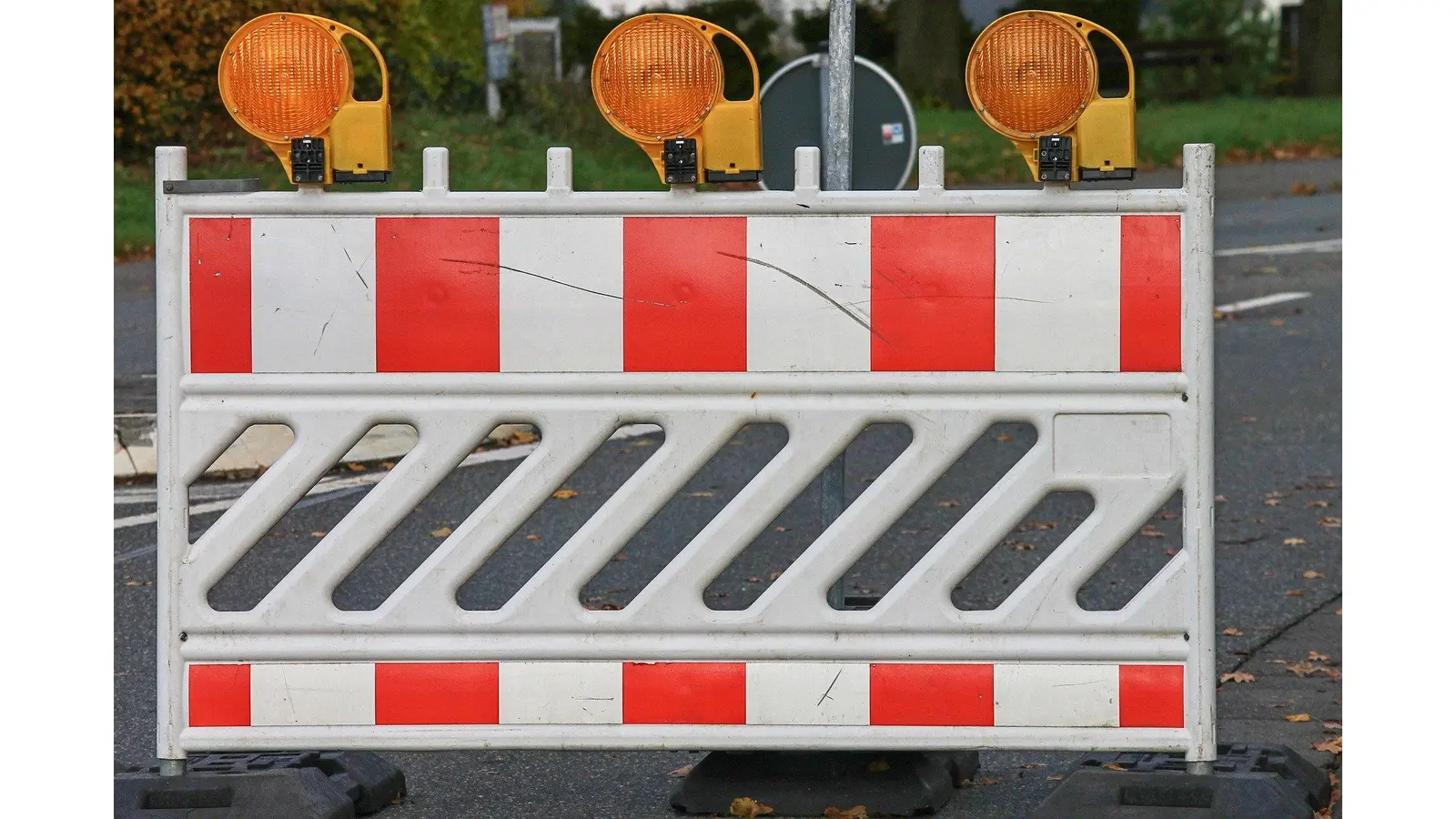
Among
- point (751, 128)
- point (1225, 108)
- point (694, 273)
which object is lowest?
point (694, 273)

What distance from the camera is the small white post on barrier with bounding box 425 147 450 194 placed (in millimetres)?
3787

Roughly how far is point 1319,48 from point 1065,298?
27.6 metres

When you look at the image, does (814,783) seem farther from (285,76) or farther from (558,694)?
(285,76)

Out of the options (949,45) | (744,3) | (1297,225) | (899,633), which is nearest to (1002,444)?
(899,633)

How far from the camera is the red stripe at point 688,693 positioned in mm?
3820

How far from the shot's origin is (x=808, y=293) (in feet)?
12.3

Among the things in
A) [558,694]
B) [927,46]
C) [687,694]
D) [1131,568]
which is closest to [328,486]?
[1131,568]

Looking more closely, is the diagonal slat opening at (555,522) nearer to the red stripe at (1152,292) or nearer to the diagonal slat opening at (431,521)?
the diagonal slat opening at (431,521)

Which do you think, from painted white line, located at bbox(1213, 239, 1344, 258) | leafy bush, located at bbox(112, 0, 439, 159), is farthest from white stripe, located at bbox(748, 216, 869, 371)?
leafy bush, located at bbox(112, 0, 439, 159)

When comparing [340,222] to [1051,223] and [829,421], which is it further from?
[1051,223]

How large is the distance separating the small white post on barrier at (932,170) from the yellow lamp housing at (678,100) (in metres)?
0.33

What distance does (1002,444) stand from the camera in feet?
30.8

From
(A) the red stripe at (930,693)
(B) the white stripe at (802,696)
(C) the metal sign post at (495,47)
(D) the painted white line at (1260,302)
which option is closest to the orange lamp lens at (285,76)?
(B) the white stripe at (802,696)

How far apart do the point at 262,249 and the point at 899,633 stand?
1527 millimetres
